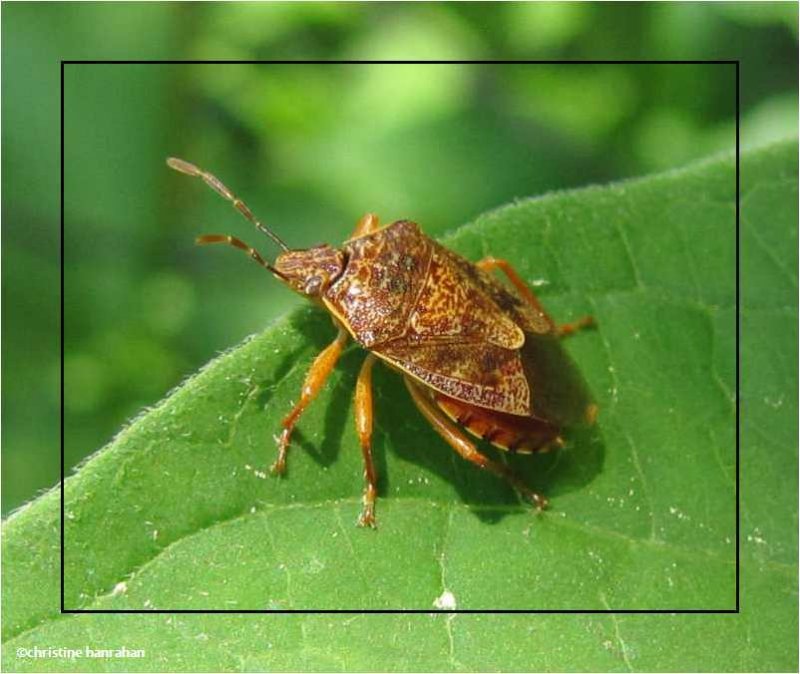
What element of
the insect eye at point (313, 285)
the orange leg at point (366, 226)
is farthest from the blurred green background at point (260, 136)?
the insect eye at point (313, 285)

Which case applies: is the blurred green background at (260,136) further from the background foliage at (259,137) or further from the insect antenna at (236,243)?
the insect antenna at (236,243)

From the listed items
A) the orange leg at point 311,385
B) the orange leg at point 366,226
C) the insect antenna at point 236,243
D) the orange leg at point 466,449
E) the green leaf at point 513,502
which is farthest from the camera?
the orange leg at point 366,226

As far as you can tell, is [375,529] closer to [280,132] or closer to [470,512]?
[470,512]

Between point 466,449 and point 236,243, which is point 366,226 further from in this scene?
point 466,449

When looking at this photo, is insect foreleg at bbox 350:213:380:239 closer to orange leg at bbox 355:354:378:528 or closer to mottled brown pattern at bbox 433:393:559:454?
orange leg at bbox 355:354:378:528

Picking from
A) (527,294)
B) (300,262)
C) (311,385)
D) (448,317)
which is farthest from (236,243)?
(527,294)

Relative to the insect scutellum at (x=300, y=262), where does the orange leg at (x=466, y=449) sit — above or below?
below

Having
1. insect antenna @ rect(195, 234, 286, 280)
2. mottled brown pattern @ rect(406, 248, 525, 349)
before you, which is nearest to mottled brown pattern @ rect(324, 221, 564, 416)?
mottled brown pattern @ rect(406, 248, 525, 349)
